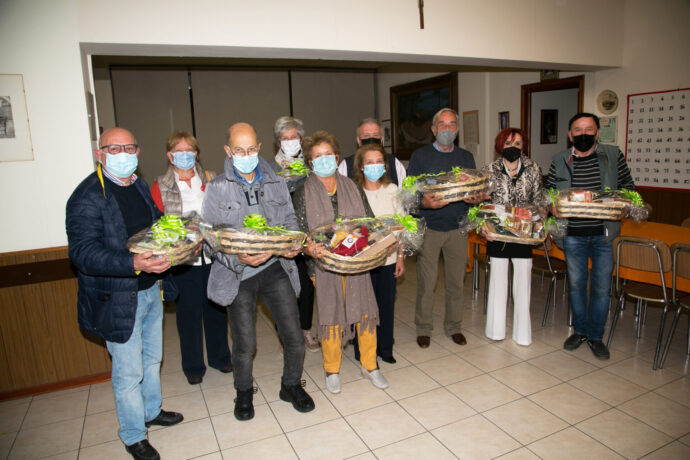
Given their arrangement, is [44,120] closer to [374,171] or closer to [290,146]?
[290,146]

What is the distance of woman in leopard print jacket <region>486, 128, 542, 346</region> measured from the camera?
319cm

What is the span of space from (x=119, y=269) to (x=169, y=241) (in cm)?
25

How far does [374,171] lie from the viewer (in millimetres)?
2912

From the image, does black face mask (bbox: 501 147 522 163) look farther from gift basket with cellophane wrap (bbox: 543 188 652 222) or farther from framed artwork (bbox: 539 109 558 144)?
framed artwork (bbox: 539 109 558 144)

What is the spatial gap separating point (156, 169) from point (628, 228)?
22.5 ft

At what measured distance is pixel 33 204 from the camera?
2951 mm

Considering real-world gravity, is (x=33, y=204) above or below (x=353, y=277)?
above

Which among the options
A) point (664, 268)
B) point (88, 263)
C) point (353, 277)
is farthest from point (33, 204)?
point (664, 268)

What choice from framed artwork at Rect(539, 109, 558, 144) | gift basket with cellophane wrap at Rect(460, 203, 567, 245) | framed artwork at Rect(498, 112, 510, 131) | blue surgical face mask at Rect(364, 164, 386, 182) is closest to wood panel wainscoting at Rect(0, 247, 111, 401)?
blue surgical face mask at Rect(364, 164, 386, 182)

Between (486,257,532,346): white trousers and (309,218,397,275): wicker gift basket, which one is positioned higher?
(309,218,397,275): wicker gift basket

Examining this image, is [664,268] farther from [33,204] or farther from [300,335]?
[33,204]

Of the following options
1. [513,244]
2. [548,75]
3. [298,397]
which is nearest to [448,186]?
[513,244]

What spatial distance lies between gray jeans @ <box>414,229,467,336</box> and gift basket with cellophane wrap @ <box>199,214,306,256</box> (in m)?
1.44

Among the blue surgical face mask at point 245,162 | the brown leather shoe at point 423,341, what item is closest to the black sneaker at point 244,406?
the blue surgical face mask at point 245,162
